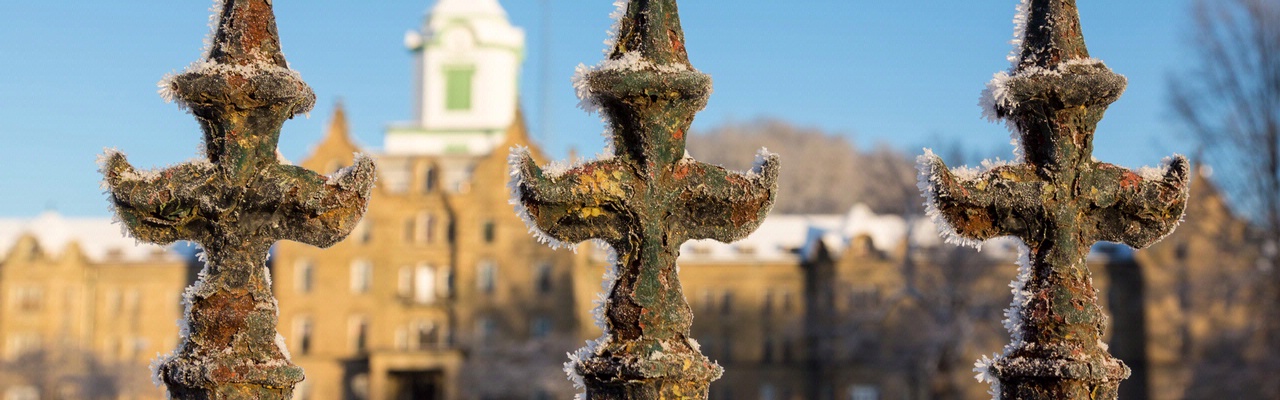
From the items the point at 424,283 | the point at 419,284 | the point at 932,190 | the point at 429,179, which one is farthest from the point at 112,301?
the point at 932,190

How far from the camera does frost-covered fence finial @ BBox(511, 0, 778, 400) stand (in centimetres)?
360

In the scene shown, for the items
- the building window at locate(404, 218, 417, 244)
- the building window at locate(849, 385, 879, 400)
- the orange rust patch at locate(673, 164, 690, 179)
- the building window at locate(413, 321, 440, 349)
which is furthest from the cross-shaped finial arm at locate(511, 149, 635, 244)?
the building window at locate(849, 385, 879, 400)

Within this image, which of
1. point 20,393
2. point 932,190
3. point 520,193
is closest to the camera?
point 520,193

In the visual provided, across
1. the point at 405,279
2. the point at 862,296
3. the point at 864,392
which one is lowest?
the point at 864,392

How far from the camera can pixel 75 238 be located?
209ft

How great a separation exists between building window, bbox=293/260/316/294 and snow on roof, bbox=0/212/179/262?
761 cm

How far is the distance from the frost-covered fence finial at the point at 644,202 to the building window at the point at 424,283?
55.2 meters

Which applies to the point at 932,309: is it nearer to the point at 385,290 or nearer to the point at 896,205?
the point at 896,205

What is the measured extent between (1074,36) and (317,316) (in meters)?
55.4

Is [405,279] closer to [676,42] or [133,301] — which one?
[133,301]

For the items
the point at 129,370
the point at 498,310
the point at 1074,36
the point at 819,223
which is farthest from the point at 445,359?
the point at 1074,36

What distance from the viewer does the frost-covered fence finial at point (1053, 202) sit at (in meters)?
3.91

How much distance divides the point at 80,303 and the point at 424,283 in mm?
15197

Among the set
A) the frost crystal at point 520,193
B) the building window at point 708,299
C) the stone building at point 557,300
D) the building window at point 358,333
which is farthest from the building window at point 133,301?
the frost crystal at point 520,193
